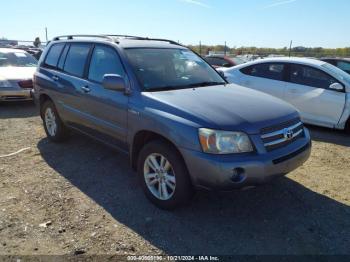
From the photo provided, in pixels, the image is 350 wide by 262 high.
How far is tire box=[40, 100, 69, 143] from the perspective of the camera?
228 inches

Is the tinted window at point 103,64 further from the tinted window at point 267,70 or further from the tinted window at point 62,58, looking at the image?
the tinted window at point 267,70

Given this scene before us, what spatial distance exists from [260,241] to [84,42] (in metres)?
3.62

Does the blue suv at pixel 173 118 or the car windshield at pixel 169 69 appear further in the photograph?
the car windshield at pixel 169 69

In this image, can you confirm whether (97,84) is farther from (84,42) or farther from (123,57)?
(84,42)

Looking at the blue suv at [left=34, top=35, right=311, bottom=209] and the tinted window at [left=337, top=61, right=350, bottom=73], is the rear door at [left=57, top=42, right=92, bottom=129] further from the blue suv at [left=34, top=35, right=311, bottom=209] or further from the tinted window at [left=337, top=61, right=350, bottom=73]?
the tinted window at [left=337, top=61, right=350, bottom=73]

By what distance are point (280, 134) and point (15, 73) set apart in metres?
8.05

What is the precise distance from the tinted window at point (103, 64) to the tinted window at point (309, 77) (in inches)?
175

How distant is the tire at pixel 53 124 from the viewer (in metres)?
5.79

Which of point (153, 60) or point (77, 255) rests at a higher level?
point (153, 60)

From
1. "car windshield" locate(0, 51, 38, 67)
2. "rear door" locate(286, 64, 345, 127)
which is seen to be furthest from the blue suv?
"car windshield" locate(0, 51, 38, 67)

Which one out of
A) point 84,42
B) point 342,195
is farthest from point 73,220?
point 342,195

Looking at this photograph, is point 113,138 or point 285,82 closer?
point 113,138

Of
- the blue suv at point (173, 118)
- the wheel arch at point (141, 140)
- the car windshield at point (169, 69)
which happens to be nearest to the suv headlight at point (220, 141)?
the blue suv at point (173, 118)

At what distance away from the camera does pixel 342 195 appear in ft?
13.7
